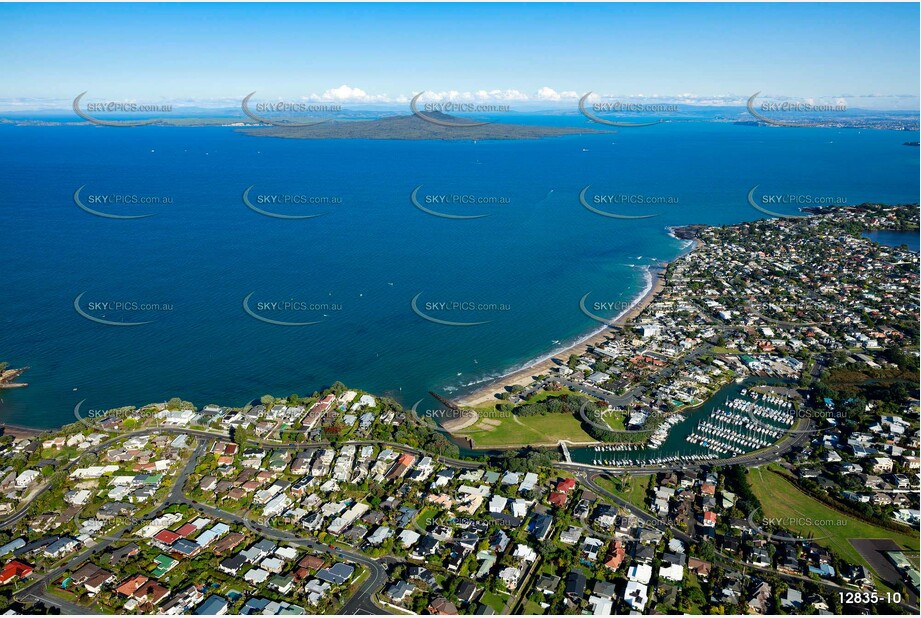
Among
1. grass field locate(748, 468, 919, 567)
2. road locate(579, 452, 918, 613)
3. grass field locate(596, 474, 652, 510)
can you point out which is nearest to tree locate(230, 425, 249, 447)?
road locate(579, 452, 918, 613)

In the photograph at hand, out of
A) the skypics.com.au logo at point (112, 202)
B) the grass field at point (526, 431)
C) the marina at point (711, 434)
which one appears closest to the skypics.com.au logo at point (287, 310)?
the grass field at point (526, 431)

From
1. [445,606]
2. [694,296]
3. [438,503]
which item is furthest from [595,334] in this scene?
[445,606]

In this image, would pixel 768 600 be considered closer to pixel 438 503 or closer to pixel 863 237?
pixel 438 503

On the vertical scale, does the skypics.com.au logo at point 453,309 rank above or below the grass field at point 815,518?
above

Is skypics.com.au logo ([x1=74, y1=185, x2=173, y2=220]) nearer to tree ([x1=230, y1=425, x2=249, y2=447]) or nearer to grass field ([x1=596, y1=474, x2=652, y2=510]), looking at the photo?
tree ([x1=230, y1=425, x2=249, y2=447])

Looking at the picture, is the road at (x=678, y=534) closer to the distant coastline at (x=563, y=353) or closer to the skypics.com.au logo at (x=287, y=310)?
the distant coastline at (x=563, y=353)

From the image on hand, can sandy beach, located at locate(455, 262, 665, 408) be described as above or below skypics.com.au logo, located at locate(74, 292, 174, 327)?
below
